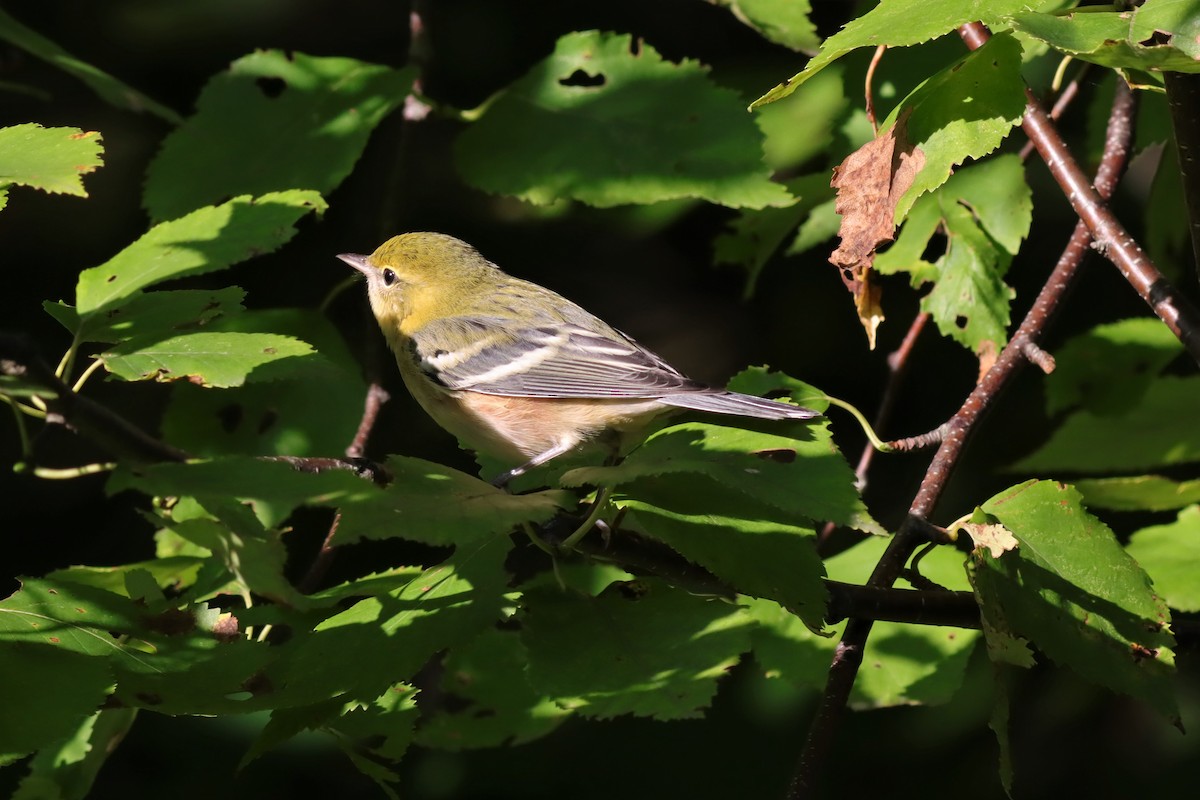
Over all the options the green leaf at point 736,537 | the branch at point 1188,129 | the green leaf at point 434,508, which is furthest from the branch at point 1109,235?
the green leaf at point 434,508

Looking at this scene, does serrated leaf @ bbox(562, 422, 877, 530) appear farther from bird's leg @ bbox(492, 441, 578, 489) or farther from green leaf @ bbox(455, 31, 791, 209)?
green leaf @ bbox(455, 31, 791, 209)

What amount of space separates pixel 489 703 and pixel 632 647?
68 cm

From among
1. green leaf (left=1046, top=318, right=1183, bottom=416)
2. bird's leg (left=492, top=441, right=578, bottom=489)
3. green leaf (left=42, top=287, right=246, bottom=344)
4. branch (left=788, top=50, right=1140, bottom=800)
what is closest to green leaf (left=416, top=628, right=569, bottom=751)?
bird's leg (left=492, top=441, right=578, bottom=489)

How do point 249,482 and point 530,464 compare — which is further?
point 530,464

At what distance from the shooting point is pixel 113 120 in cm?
382

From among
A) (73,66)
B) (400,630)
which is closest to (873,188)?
(400,630)

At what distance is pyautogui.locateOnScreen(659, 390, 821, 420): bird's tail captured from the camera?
75.2 inches

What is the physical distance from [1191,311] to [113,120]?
318 cm

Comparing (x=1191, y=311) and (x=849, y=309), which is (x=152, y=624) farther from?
(x=849, y=309)

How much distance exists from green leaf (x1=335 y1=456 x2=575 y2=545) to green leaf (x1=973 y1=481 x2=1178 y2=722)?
0.64 meters

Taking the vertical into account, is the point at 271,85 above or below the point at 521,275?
above

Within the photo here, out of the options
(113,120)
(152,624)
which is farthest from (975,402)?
(113,120)

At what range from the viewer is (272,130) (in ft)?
8.55

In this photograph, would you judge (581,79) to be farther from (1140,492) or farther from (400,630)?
(400,630)
